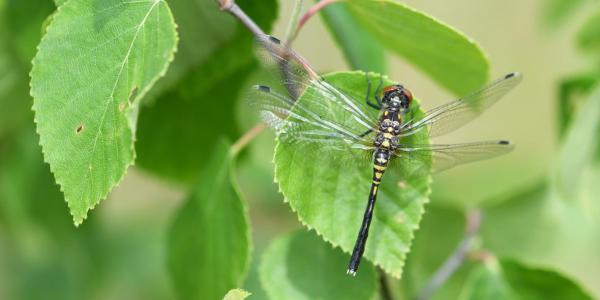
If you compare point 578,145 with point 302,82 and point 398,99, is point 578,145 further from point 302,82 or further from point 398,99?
point 302,82

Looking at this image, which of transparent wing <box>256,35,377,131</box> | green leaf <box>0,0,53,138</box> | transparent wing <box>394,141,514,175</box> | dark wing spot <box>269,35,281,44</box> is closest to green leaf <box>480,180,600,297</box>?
transparent wing <box>394,141,514,175</box>

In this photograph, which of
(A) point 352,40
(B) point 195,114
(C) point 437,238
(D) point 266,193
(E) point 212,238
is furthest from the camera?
(D) point 266,193

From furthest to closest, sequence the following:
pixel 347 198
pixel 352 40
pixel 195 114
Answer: pixel 195 114
pixel 352 40
pixel 347 198

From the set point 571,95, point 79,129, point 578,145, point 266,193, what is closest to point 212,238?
point 79,129

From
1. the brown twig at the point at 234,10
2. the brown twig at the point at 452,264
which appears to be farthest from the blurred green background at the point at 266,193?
the brown twig at the point at 234,10

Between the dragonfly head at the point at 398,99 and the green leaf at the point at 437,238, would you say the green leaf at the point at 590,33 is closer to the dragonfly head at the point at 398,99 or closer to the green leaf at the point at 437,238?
the green leaf at the point at 437,238

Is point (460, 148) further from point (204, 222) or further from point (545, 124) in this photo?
point (545, 124)

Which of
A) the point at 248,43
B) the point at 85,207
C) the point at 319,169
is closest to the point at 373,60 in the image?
the point at 248,43
